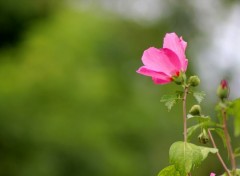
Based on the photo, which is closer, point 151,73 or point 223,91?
point 223,91

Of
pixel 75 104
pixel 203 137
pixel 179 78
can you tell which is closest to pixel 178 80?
pixel 179 78

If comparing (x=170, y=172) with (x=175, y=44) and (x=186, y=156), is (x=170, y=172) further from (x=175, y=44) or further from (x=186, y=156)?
(x=175, y=44)

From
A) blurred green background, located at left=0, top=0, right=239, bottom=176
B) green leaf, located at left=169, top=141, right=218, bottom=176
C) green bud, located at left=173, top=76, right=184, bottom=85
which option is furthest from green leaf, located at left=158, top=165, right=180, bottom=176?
blurred green background, located at left=0, top=0, right=239, bottom=176

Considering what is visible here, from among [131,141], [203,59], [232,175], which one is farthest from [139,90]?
[232,175]

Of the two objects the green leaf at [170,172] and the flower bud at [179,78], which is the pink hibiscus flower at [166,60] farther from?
the green leaf at [170,172]

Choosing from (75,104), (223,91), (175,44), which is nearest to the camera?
(223,91)

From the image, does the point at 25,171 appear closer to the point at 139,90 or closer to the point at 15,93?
the point at 15,93
